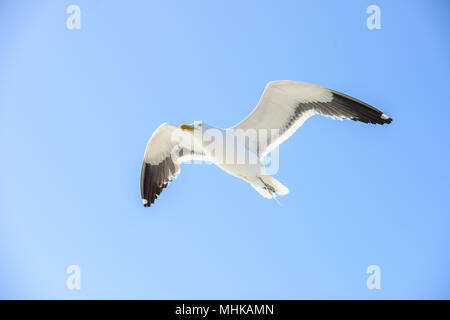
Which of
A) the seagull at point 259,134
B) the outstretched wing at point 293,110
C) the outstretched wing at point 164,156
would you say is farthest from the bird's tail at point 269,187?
the outstretched wing at point 164,156

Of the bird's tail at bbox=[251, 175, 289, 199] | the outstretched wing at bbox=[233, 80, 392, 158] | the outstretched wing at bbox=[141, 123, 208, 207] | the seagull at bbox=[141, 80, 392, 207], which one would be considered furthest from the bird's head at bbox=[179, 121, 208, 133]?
the bird's tail at bbox=[251, 175, 289, 199]

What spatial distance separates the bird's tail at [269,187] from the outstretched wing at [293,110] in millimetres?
604

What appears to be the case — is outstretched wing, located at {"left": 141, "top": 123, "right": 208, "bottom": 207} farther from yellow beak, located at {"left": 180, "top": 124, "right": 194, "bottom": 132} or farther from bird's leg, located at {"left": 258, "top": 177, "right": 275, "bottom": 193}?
bird's leg, located at {"left": 258, "top": 177, "right": 275, "bottom": 193}

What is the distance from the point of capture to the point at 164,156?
6805 mm

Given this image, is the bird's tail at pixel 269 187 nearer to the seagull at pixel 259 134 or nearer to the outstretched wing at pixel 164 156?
the seagull at pixel 259 134

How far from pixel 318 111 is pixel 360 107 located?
610mm

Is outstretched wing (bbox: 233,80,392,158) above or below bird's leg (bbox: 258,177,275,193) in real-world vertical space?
above

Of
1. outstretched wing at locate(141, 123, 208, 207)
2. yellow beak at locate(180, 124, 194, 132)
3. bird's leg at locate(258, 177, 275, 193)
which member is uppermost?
yellow beak at locate(180, 124, 194, 132)

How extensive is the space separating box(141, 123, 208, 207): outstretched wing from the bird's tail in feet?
3.61

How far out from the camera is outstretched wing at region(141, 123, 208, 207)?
6535 mm
